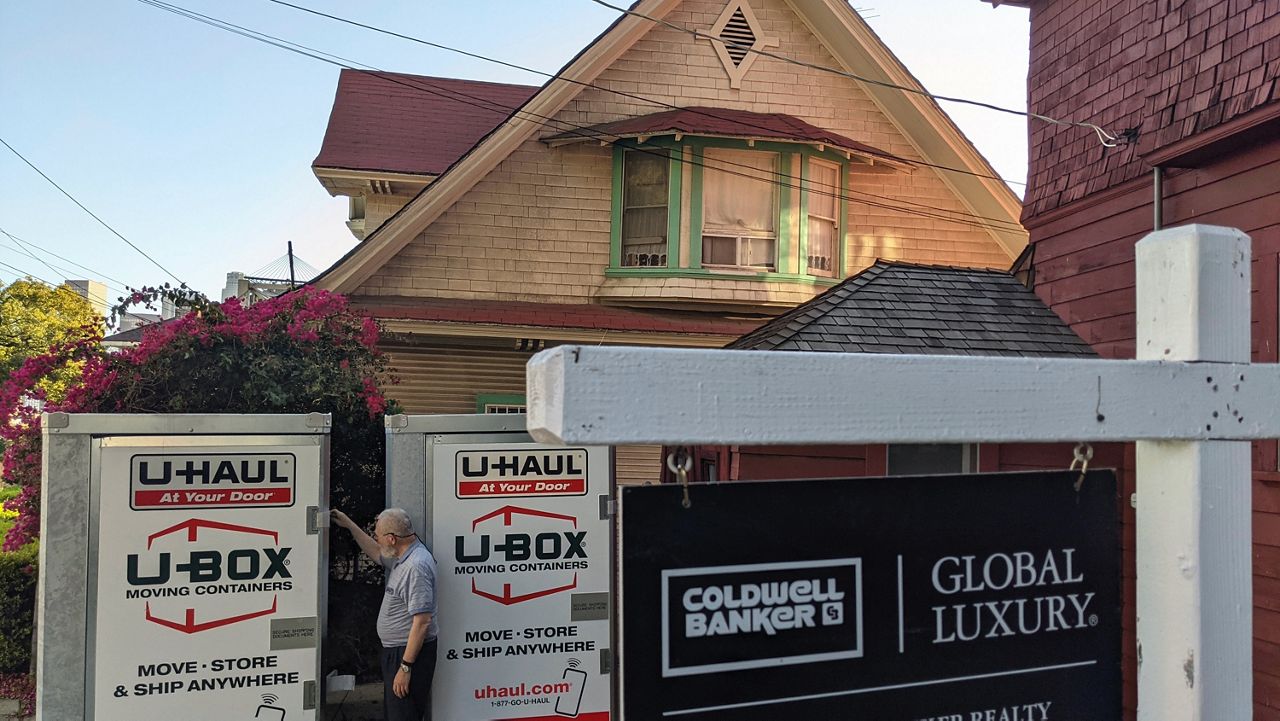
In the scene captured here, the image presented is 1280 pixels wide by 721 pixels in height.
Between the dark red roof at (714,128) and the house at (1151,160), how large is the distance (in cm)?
365

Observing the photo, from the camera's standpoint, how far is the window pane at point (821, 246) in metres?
13.6

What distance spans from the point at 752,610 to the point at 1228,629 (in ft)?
3.25

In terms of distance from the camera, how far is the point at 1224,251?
182cm

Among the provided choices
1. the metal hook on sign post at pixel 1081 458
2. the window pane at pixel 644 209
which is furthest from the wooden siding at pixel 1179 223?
the window pane at pixel 644 209

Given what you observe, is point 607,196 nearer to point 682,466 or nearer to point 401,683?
point 401,683

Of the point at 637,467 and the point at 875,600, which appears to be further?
the point at 637,467

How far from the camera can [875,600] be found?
172 centimetres

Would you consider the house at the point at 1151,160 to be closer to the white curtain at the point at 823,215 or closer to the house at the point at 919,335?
the house at the point at 919,335

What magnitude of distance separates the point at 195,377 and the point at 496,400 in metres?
5.78

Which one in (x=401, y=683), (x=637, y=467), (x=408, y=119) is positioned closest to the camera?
(x=401, y=683)

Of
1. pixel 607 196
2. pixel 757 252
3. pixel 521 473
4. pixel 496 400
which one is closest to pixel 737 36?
pixel 607 196

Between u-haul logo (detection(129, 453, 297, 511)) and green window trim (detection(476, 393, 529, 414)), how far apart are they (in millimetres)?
7443

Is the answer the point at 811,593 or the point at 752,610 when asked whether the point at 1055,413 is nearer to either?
the point at 811,593

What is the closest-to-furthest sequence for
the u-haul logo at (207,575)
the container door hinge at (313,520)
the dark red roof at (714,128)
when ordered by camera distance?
the u-haul logo at (207,575) → the container door hinge at (313,520) → the dark red roof at (714,128)
